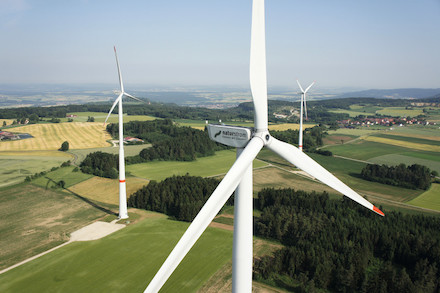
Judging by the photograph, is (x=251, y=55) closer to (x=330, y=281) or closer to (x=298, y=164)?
(x=298, y=164)

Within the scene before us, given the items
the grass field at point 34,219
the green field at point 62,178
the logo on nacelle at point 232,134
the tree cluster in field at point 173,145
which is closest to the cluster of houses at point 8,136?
the tree cluster in field at point 173,145

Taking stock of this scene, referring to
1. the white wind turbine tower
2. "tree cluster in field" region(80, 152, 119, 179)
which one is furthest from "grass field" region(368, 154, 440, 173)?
the white wind turbine tower

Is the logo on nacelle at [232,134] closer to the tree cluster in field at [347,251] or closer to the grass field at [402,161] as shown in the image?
the tree cluster in field at [347,251]

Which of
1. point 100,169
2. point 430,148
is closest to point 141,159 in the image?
point 100,169

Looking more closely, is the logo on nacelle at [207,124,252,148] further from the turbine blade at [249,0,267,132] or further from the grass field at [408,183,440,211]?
the grass field at [408,183,440,211]

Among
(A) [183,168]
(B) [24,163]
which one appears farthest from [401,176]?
(B) [24,163]

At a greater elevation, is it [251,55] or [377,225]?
[251,55]

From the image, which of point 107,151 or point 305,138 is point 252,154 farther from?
point 305,138
